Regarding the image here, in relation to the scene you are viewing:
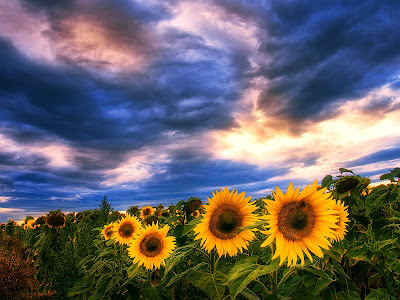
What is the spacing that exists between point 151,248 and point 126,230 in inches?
53.6

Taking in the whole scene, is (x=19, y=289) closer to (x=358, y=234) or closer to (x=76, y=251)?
(x=76, y=251)

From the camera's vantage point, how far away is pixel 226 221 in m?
3.08

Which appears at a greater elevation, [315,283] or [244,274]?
[244,274]

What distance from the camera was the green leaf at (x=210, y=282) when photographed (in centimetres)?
267

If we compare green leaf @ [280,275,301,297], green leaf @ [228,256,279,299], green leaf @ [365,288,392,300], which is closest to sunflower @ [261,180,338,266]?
green leaf @ [228,256,279,299]

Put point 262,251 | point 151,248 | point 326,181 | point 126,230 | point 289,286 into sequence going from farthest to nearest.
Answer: point 126,230 → point 326,181 → point 151,248 → point 262,251 → point 289,286

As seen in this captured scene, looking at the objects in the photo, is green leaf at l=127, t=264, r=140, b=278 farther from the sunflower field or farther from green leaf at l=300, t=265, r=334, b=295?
green leaf at l=300, t=265, r=334, b=295

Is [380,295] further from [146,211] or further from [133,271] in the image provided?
[146,211]

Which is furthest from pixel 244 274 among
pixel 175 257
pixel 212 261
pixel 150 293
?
pixel 150 293

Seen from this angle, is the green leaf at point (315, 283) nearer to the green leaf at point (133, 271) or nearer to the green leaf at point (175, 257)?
the green leaf at point (175, 257)

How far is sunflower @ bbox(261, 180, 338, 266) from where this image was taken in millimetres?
2334

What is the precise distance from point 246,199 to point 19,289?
17.6 ft

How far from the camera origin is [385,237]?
3.94m

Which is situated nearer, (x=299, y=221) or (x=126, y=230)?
(x=299, y=221)
